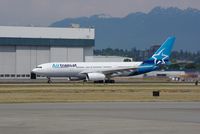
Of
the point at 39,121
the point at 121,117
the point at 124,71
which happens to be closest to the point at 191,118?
the point at 121,117

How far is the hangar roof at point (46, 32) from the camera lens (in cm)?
12331

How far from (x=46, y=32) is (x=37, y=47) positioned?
15.1 feet

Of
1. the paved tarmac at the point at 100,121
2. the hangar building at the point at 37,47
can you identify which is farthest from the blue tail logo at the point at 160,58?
the paved tarmac at the point at 100,121

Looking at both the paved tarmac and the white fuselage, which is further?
the white fuselage

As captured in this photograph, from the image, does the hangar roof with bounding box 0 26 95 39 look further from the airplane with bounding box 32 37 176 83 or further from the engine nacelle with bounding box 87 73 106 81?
the engine nacelle with bounding box 87 73 106 81

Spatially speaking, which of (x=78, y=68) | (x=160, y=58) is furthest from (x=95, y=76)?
(x=160, y=58)

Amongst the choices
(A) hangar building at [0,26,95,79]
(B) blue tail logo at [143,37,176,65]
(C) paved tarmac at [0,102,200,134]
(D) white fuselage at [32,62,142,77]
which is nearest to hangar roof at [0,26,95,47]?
(A) hangar building at [0,26,95,79]

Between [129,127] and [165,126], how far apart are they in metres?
1.51

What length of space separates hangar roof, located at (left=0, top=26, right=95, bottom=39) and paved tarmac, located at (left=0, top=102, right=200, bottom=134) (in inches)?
3763

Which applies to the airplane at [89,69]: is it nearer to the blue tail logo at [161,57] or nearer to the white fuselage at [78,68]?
the white fuselage at [78,68]

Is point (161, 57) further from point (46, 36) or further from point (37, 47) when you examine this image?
point (46, 36)

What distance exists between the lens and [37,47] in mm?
125625

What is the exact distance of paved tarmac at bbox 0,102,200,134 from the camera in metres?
20.4

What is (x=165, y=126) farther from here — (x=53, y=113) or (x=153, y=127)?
(x=53, y=113)
